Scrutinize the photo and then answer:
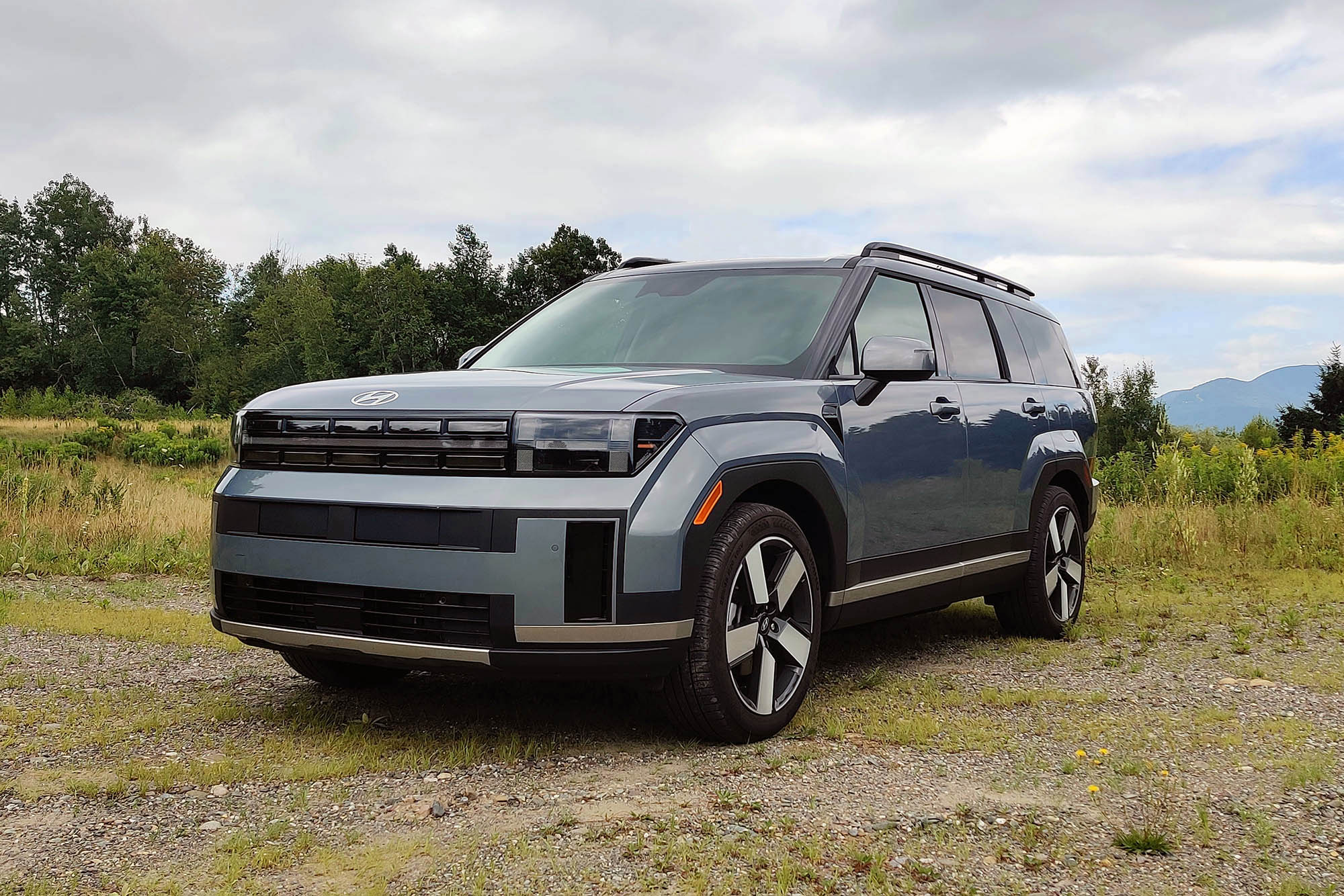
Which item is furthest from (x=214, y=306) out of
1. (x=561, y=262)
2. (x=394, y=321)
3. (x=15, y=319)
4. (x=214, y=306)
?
(x=561, y=262)

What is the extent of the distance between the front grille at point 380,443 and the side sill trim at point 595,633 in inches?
21.2

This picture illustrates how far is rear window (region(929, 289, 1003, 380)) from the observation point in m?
5.84

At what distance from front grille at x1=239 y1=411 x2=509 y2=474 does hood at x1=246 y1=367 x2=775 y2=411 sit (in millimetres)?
48

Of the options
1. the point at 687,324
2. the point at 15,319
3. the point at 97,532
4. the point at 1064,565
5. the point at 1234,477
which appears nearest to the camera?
the point at 687,324

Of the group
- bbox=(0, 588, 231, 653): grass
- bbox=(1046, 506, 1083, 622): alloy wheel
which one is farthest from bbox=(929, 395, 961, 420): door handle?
bbox=(0, 588, 231, 653): grass

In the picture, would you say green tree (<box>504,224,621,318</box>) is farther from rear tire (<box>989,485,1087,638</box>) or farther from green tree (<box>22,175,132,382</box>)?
rear tire (<box>989,485,1087,638</box>)

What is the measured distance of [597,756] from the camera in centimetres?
403

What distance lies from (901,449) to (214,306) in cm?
9334

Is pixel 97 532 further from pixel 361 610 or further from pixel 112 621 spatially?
pixel 361 610

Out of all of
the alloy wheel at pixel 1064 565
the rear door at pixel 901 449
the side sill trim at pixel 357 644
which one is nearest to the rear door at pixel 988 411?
the rear door at pixel 901 449

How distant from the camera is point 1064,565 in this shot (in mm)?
6801

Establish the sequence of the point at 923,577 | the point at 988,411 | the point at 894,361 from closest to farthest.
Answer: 1. the point at 894,361
2. the point at 923,577
3. the point at 988,411

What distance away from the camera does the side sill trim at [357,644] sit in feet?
12.2

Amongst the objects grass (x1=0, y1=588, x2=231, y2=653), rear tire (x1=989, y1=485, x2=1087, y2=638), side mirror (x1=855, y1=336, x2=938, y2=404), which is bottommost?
grass (x1=0, y1=588, x2=231, y2=653)
